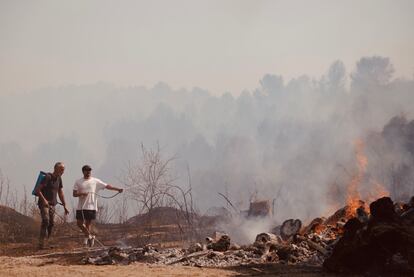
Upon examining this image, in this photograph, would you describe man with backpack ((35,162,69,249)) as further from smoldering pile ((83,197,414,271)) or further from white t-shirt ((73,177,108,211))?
smoldering pile ((83,197,414,271))

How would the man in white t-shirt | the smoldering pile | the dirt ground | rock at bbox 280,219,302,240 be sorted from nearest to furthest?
the smoldering pile
the dirt ground
the man in white t-shirt
rock at bbox 280,219,302,240

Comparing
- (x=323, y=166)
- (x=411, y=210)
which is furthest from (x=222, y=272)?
(x=323, y=166)

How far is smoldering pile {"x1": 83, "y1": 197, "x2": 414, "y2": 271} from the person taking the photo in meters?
7.08

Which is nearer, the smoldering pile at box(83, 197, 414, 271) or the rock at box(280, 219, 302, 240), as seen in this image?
the smoldering pile at box(83, 197, 414, 271)

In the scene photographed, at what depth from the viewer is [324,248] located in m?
8.81

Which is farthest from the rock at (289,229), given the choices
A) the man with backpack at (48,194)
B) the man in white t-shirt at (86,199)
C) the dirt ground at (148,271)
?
the man with backpack at (48,194)

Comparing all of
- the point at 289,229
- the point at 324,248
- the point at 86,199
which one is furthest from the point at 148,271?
the point at 289,229

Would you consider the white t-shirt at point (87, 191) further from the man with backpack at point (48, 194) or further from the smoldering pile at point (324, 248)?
the smoldering pile at point (324, 248)

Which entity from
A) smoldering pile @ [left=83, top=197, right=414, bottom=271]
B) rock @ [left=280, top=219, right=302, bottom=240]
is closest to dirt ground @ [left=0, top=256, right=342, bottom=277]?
smoldering pile @ [left=83, top=197, right=414, bottom=271]

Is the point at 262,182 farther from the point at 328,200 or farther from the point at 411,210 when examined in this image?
the point at 411,210

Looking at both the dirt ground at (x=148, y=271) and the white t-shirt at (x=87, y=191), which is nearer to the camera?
the dirt ground at (x=148, y=271)

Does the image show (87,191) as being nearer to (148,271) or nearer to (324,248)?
(148,271)

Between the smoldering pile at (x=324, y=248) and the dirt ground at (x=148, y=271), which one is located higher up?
the smoldering pile at (x=324, y=248)

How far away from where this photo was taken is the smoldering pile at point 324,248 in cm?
708
